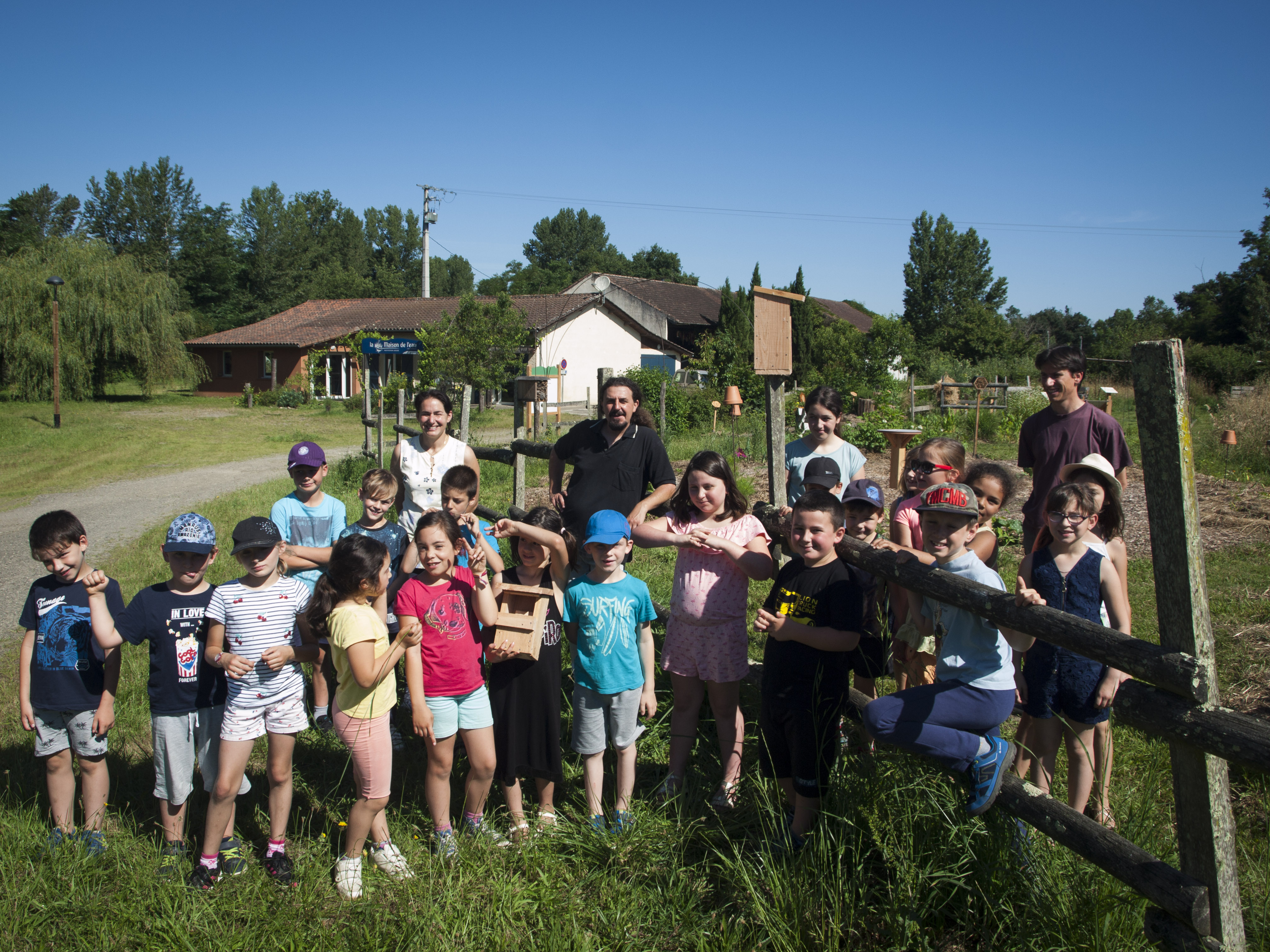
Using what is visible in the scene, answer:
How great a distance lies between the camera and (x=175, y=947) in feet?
8.39

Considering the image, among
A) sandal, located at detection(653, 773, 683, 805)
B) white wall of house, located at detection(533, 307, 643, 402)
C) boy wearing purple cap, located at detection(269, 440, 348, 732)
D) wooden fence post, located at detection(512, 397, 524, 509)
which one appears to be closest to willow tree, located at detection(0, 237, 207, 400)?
white wall of house, located at detection(533, 307, 643, 402)

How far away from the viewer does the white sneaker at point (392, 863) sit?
9.56 feet

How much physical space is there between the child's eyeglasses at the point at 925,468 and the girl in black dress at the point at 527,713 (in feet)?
6.10

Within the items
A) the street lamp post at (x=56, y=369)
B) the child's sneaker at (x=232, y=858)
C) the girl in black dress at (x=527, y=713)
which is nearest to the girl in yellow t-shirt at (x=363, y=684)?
the child's sneaker at (x=232, y=858)

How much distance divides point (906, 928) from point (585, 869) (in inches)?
46.3

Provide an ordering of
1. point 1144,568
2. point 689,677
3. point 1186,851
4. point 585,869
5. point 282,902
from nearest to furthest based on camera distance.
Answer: point 1186,851 → point 282,902 → point 585,869 → point 689,677 → point 1144,568

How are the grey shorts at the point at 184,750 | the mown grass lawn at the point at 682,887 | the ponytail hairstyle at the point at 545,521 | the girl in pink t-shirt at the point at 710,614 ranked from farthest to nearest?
1. the ponytail hairstyle at the point at 545,521
2. the girl in pink t-shirt at the point at 710,614
3. the grey shorts at the point at 184,750
4. the mown grass lawn at the point at 682,887

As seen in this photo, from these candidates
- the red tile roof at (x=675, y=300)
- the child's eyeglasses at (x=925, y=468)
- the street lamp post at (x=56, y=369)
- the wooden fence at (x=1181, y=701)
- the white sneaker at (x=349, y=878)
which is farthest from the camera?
the red tile roof at (x=675, y=300)

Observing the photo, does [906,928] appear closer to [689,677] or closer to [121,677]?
[689,677]

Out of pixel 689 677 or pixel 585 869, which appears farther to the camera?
pixel 689 677

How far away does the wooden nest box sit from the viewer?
10.7ft

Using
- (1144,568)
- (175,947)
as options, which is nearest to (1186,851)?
(175,947)

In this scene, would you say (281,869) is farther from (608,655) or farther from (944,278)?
(944,278)

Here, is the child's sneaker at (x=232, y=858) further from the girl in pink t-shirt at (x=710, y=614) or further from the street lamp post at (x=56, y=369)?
the street lamp post at (x=56, y=369)
